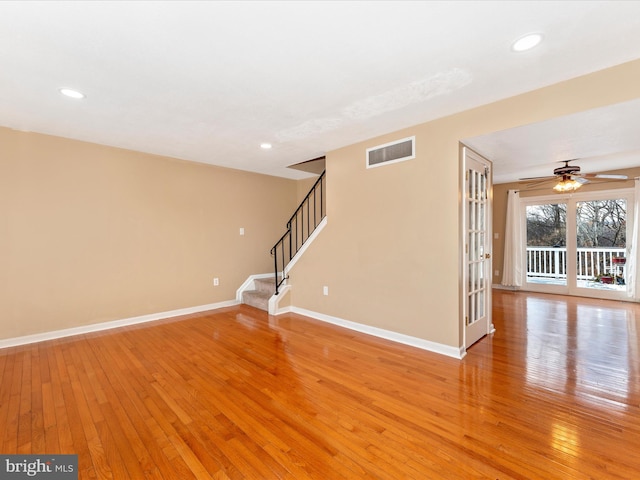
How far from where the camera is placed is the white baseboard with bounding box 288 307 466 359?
3.13m

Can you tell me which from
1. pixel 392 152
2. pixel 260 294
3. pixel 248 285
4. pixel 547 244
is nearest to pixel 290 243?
pixel 260 294

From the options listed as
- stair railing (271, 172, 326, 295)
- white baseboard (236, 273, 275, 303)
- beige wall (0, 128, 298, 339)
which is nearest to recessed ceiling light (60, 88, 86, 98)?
beige wall (0, 128, 298, 339)

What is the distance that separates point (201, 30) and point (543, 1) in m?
2.01

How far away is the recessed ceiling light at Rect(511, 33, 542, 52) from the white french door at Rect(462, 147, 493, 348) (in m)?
1.21

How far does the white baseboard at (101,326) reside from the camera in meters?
Answer: 3.50

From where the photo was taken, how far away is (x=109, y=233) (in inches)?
163

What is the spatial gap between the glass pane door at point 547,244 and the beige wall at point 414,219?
5.13m

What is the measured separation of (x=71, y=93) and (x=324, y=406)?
3.50m

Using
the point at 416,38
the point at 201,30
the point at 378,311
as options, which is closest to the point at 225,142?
the point at 201,30

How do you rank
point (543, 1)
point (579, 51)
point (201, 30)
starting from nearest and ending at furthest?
Result: point (543, 1) → point (201, 30) → point (579, 51)

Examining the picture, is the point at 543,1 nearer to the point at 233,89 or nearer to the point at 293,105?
the point at 293,105

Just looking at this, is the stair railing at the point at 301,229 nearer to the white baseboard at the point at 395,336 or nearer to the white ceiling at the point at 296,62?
the white baseboard at the point at 395,336

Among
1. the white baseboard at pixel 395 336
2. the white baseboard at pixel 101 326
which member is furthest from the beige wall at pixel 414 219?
the white baseboard at pixel 101 326

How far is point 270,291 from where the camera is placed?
17.8ft
